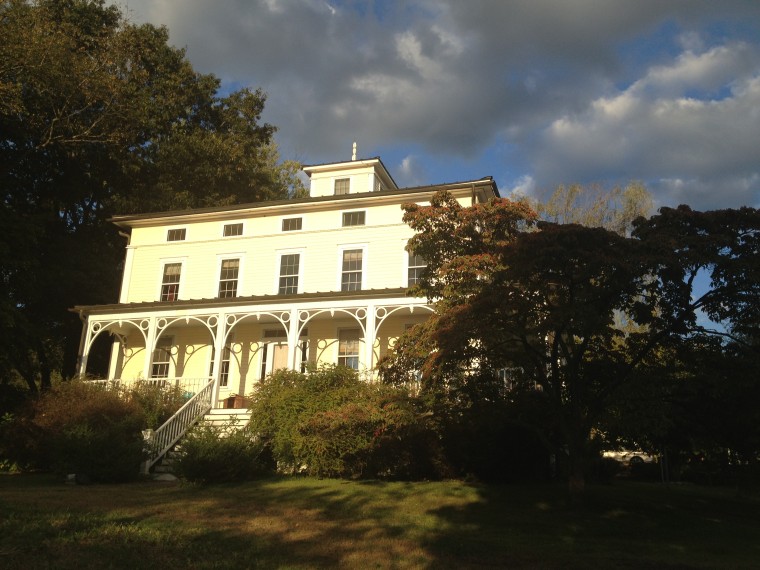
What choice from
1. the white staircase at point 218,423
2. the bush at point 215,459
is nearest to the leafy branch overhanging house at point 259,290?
the white staircase at point 218,423

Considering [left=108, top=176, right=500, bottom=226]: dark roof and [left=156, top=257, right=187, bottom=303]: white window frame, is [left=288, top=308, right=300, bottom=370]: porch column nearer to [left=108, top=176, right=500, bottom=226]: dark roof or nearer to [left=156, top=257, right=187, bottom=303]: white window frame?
[left=108, top=176, right=500, bottom=226]: dark roof

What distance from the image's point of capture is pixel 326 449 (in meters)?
15.6

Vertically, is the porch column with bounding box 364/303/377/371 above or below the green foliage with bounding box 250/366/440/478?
above

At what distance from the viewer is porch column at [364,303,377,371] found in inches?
787

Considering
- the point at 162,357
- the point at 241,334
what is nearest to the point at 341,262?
the point at 241,334

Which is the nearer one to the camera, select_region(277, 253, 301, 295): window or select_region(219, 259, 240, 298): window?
select_region(277, 253, 301, 295): window

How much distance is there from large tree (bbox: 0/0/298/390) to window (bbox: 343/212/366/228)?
10.0 meters

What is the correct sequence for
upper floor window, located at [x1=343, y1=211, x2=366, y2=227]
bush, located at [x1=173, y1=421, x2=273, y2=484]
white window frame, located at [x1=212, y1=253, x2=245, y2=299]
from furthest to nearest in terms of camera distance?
white window frame, located at [x1=212, y1=253, x2=245, y2=299] < upper floor window, located at [x1=343, y1=211, x2=366, y2=227] < bush, located at [x1=173, y1=421, x2=273, y2=484]

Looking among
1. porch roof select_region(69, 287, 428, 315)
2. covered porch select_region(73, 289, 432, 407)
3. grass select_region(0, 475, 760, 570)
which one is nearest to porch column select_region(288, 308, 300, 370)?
covered porch select_region(73, 289, 432, 407)

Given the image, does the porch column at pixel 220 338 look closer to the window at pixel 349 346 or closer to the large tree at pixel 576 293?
the window at pixel 349 346

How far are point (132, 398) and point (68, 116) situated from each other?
39.8 ft

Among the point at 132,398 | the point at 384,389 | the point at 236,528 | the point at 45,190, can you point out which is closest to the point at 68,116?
the point at 45,190

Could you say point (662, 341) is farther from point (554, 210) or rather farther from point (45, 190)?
point (45, 190)

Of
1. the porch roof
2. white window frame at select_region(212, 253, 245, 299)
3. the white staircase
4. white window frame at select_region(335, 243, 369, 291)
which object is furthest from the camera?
white window frame at select_region(212, 253, 245, 299)
